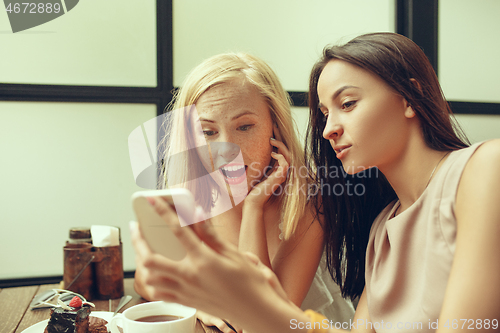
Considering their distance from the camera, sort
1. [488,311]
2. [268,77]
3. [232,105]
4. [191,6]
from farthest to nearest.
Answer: [191,6]
[268,77]
[232,105]
[488,311]

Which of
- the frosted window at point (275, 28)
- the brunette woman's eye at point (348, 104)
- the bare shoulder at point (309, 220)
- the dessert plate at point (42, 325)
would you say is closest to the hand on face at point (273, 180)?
the bare shoulder at point (309, 220)

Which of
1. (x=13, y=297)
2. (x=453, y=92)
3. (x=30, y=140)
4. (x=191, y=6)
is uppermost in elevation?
(x=191, y=6)

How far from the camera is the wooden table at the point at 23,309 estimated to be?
831mm

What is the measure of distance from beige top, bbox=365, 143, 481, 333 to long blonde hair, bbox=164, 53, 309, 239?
0.87ft

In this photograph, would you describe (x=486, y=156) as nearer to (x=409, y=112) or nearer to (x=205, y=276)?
(x=409, y=112)

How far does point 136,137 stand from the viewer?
149cm

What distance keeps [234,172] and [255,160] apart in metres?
0.07

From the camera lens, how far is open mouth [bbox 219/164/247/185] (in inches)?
37.9

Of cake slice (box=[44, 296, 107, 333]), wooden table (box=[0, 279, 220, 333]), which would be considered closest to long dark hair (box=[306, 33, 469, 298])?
wooden table (box=[0, 279, 220, 333])

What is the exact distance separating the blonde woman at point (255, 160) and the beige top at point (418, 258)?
8.8 inches

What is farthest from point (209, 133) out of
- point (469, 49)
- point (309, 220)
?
point (469, 49)

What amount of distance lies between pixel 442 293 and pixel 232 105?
0.62m

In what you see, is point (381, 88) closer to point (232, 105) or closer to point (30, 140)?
point (232, 105)

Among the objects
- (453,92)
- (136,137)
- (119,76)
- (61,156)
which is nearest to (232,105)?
(136,137)
